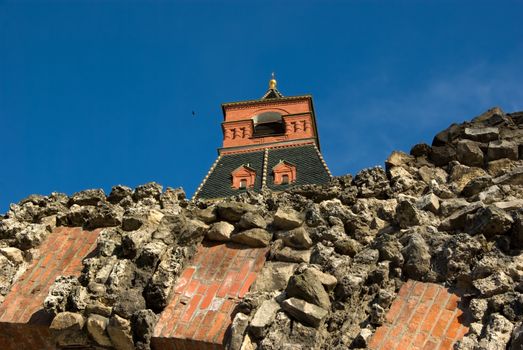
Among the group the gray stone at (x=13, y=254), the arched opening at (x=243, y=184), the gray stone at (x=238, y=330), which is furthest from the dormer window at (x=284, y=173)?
the gray stone at (x=238, y=330)

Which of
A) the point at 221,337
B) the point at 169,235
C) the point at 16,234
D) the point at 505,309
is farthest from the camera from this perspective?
the point at 16,234

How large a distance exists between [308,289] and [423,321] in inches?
23.4

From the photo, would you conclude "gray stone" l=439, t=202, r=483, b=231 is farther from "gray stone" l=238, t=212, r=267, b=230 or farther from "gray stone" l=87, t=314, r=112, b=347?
"gray stone" l=87, t=314, r=112, b=347

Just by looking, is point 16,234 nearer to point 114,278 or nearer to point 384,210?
point 114,278

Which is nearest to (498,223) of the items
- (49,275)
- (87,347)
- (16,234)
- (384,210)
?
(384,210)

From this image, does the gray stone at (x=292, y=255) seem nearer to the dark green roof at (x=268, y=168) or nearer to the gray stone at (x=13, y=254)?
the gray stone at (x=13, y=254)

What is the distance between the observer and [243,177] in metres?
33.6

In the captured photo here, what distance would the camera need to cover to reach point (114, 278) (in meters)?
3.98

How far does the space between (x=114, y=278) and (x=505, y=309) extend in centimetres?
216

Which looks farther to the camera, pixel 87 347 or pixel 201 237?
pixel 201 237

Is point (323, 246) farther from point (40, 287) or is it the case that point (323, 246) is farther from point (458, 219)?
point (40, 287)

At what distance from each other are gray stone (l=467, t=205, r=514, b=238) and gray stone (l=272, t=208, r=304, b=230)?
1051 millimetres

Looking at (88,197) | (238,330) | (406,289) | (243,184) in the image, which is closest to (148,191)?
(88,197)

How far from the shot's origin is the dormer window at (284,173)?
107 feet
